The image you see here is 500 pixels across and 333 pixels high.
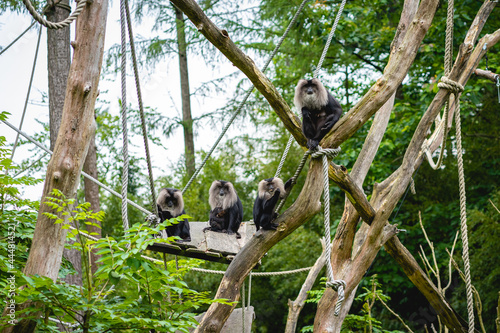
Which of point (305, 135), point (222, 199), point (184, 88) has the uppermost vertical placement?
point (184, 88)

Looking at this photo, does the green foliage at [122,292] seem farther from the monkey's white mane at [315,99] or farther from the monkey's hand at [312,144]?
the monkey's white mane at [315,99]

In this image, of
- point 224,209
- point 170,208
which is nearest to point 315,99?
point 170,208

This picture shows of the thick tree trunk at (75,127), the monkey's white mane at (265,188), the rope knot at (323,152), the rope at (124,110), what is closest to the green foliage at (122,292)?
the thick tree trunk at (75,127)

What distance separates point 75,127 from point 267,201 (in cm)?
174

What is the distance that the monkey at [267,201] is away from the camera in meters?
4.06

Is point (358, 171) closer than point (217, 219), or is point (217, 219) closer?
point (358, 171)

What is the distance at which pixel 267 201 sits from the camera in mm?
4117

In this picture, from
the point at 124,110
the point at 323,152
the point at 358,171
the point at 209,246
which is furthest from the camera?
the point at 358,171

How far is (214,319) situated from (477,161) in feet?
24.7

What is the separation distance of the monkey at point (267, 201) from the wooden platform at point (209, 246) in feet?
1.15

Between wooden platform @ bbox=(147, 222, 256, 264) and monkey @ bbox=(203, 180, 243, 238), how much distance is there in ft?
0.83

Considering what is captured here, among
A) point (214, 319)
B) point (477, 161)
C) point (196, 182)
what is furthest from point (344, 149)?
point (214, 319)

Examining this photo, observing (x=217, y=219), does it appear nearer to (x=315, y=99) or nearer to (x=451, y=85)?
(x=315, y=99)

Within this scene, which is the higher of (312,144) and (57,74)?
(57,74)
